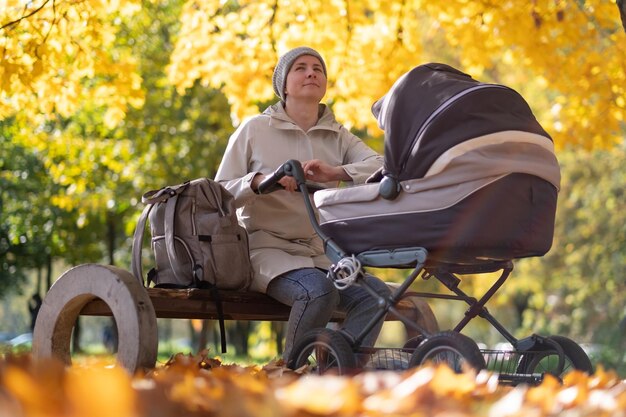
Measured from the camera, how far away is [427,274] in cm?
539

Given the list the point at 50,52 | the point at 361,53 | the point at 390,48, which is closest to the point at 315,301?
the point at 50,52

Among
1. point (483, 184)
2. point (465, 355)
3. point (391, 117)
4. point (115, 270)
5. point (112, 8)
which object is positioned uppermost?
point (112, 8)

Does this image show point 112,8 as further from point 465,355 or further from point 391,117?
point 465,355

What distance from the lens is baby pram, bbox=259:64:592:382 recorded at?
4.45 meters

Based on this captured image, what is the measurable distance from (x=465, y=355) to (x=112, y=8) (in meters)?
5.73

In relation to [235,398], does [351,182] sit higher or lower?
higher

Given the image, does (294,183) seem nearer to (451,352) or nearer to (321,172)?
(321,172)

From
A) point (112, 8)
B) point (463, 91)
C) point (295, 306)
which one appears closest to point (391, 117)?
point (463, 91)

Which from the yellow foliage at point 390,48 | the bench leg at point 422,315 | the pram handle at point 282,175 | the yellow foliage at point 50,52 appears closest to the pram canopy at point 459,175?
the pram handle at point 282,175

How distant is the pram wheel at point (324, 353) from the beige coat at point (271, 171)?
687 millimetres

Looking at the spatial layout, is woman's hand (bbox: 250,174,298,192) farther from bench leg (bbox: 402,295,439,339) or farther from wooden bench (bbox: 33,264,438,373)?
bench leg (bbox: 402,295,439,339)

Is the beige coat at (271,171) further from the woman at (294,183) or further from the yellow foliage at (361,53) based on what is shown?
the yellow foliage at (361,53)

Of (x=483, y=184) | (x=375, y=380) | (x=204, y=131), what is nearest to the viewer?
(x=375, y=380)

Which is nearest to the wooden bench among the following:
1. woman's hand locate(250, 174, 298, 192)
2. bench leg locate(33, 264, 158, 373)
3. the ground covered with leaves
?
bench leg locate(33, 264, 158, 373)
